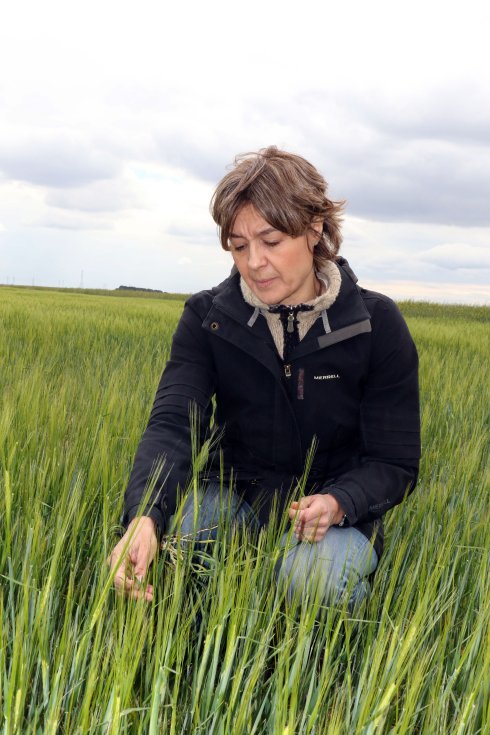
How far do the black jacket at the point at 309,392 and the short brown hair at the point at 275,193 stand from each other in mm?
199

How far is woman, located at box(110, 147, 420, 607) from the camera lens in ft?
5.02

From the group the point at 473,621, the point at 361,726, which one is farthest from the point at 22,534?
the point at 473,621

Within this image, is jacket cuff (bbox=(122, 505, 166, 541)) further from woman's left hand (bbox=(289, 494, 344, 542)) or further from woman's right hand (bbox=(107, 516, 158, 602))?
woman's left hand (bbox=(289, 494, 344, 542))

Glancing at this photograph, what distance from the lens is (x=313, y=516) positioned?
1357 millimetres

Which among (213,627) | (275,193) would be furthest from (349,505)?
(275,193)

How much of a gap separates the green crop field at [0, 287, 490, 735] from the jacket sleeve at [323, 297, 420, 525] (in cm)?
17

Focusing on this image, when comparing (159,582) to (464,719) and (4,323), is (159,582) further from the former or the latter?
(4,323)

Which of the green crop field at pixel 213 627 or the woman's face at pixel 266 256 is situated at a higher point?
the woman's face at pixel 266 256

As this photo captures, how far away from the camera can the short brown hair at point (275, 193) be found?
4.95 ft

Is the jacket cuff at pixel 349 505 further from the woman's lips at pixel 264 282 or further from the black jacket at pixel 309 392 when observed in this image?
the woman's lips at pixel 264 282

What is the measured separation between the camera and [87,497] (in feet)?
5.07

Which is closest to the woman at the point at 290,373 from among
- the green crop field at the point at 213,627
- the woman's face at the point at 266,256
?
the woman's face at the point at 266,256

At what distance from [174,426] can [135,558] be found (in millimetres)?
442

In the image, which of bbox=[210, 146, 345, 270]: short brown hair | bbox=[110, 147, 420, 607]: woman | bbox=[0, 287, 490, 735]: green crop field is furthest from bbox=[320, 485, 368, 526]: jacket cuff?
bbox=[210, 146, 345, 270]: short brown hair
